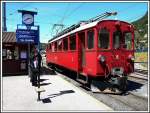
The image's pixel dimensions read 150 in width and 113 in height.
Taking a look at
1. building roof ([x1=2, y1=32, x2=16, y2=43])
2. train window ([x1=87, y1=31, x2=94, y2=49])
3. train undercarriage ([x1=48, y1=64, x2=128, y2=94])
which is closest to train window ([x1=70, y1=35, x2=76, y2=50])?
train window ([x1=87, y1=31, x2=94, y2=49])

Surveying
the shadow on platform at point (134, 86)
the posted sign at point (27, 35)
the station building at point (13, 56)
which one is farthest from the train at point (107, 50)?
the station building at point (13, 56)

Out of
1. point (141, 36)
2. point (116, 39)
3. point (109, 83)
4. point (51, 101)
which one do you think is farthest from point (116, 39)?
point (141, 36)

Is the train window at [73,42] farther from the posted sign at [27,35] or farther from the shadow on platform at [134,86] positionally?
→ the shadow on platform at [134,86]

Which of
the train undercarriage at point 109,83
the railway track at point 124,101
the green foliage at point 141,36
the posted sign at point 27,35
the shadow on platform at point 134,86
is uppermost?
the green foliage at point 141,36

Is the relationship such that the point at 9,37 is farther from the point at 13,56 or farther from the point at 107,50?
the point at 107,50

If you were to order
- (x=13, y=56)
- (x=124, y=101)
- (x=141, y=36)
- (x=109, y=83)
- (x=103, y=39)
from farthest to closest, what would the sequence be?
1. (x=141, y=36)
2. (x=13, y=56)
3. (x=109, y=83)
4. (x=103, y=39)
5. (x=124, y=101)

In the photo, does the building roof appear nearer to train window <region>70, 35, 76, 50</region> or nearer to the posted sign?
the posted sign

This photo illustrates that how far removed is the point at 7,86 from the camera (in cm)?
1455

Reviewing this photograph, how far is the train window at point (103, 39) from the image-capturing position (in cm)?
1268

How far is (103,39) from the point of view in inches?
504

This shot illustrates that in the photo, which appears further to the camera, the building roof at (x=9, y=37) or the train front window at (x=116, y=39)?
the building roof at (x=9, y=37)

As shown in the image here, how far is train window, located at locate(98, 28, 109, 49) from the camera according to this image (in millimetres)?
12680

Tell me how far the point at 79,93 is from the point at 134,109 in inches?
116

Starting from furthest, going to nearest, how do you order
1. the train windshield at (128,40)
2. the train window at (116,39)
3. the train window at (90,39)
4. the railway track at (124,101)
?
the train windshield at (128,40) → the train window at (116,39) → the train window at (90,39) → the railway track at (124,101)
